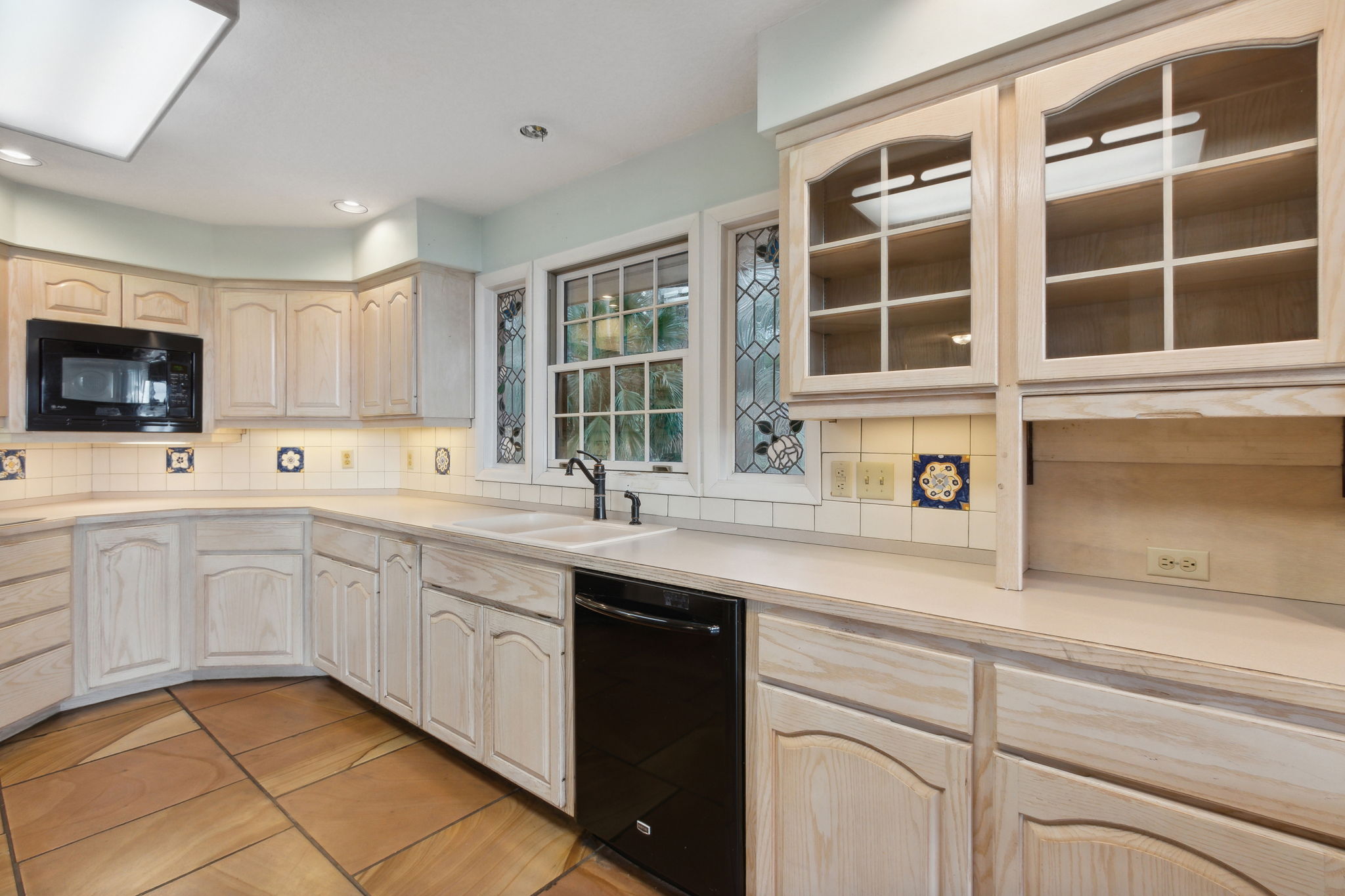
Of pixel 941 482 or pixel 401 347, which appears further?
pixel 401 347

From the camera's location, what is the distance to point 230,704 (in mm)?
2859

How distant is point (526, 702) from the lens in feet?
6.47

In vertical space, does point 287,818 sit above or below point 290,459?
below

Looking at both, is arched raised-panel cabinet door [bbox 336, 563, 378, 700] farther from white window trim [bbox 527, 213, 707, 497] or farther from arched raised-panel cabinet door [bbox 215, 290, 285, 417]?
arched raised-panel cabinet door [bbox 215, 290, 285, 417]

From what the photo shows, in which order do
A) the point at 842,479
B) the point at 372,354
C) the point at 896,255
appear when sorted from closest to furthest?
1. the point at 896,255
2. the point at 842,479
3. the point at 372,354

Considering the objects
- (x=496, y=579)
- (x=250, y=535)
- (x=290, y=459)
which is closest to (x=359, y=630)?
(x=250, y=535)

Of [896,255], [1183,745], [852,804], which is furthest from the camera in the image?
[896,255]

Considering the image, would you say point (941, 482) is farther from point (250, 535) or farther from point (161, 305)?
point (161, 305)

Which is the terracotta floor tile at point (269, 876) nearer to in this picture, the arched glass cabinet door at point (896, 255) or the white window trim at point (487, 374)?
the white window trim at point (487, 374)

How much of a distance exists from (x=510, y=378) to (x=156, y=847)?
86.9 inches

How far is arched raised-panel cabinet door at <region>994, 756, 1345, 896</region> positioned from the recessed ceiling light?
3874 mm

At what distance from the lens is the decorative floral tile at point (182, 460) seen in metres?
3.50

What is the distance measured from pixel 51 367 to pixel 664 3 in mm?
3199

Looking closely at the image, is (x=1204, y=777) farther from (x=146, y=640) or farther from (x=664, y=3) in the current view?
(x=146, y=640)
